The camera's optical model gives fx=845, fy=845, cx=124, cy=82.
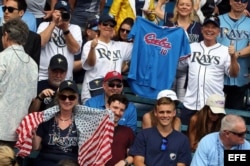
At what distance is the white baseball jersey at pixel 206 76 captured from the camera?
31.8ft

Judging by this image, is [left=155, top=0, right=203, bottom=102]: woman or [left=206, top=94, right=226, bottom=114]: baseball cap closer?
[left=206, top=94, right=226, bottom=114]: baseball cap

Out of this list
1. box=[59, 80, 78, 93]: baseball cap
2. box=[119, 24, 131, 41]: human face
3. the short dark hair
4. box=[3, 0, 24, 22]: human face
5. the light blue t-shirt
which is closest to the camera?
the light blue t-shirt

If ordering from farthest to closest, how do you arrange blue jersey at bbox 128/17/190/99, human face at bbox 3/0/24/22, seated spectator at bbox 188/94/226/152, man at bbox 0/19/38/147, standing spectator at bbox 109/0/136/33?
1. standing spectator at bbox 109/0/136/33
2. blue jersey at bbox 128/17/190/99
3. human face at bbox 3/0/24/22
4. seated spectator at bbox 188/94/226/152
5. man at bbox 0/19/38/147

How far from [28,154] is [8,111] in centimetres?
47

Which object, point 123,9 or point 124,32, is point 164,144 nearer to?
point 124,32

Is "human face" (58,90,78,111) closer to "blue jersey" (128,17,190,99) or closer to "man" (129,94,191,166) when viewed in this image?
"man" (129,94,191,166)

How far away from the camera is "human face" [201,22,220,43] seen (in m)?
9.73

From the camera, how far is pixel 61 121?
28.0 ft

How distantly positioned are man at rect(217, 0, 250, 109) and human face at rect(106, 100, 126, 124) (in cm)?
170

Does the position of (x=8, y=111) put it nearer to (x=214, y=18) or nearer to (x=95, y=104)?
(x=95, y=104)

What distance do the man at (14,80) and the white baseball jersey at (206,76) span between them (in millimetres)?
2113

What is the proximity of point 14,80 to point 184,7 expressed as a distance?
270 cm

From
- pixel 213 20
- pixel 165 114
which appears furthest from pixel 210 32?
pixel 165 114

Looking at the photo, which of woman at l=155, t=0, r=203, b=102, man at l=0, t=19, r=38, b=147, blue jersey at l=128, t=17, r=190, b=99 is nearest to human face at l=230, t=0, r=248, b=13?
woman at l=155, t=0, r=203, b=102
